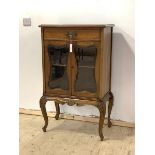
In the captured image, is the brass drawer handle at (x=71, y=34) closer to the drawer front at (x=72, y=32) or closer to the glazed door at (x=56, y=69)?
the drawer front at (x=72, y=32)

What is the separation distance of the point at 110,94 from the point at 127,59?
46 cm

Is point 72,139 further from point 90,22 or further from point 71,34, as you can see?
point 90,22

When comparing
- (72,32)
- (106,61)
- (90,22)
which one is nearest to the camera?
(72,32)

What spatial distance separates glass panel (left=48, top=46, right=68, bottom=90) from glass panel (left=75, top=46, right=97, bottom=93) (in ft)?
0.48

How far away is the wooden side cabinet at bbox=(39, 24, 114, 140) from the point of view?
272cm

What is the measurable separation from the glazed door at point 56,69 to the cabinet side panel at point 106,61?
1.21 ft

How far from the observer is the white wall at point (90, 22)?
3.09 m

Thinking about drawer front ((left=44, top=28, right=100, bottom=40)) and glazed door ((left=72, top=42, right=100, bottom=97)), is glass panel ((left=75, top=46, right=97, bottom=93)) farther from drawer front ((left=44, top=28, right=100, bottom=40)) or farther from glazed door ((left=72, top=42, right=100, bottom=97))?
drawer front ((left=44, top=28, right=100, bottom=40))

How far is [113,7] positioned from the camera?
10.1 ft

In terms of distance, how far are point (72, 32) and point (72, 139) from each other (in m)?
1.13

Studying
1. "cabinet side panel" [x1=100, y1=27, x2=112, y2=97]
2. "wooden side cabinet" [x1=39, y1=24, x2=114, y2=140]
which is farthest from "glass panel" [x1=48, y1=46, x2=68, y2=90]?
"cabinet side panel" [x1=100, y1=27, x2=112, y2=97]

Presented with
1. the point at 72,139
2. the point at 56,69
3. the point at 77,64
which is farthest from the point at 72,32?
the point at 72,139

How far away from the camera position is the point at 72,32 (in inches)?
108
